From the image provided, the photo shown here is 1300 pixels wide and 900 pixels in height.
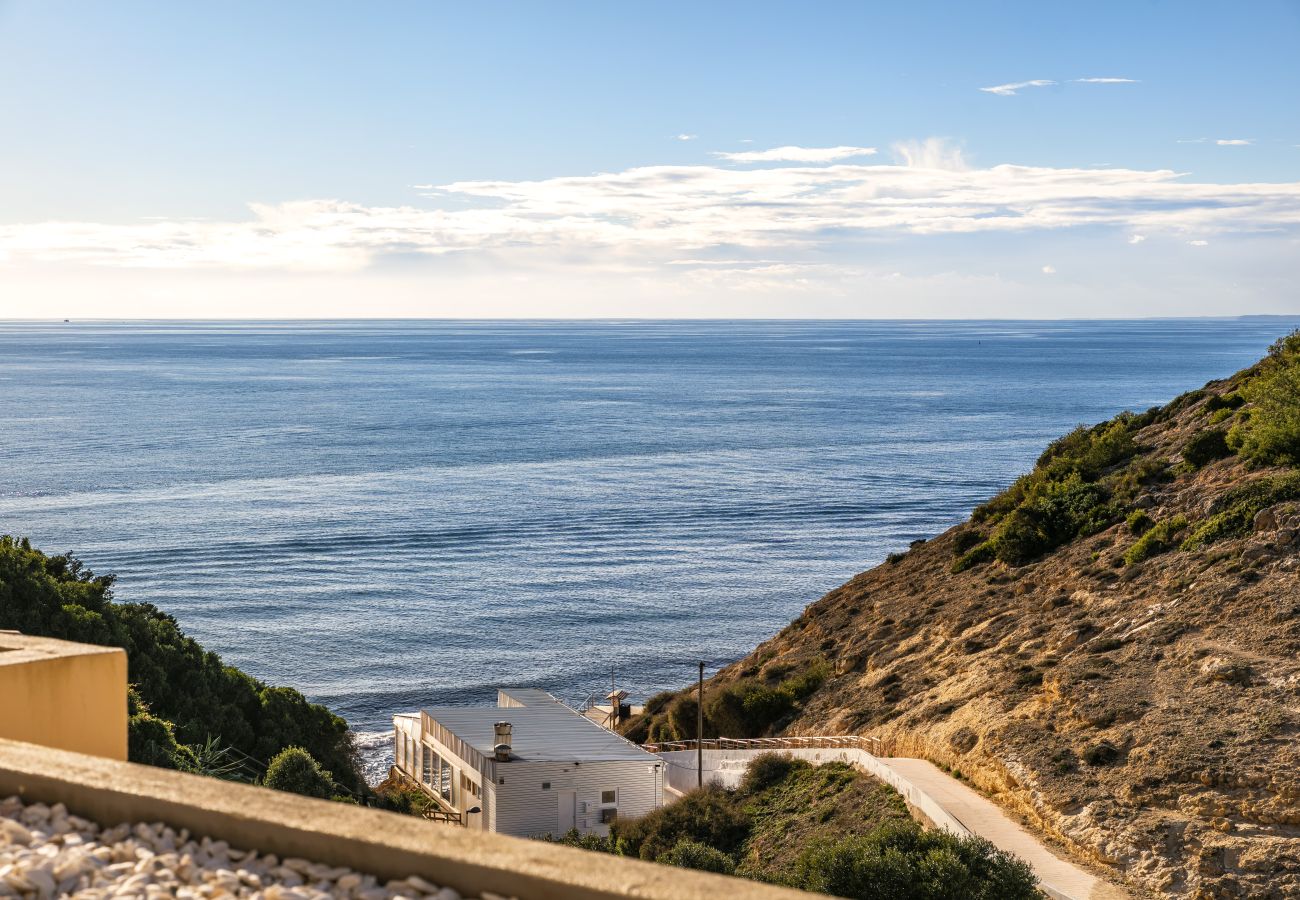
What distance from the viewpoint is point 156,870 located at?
4.43 m

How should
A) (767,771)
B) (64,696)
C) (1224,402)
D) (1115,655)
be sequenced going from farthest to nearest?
1. (1224,402)
2. (767,771)
3. (1115,655)
4. (64,696)

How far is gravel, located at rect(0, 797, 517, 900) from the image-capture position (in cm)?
420

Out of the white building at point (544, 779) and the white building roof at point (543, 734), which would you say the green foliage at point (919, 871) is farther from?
the white building roof at point (543, 734)

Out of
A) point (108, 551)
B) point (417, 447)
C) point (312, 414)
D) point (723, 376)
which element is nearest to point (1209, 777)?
point (108, 551)

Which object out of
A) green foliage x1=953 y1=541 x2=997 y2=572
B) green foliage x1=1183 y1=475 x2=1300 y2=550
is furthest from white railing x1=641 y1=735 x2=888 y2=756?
green foliage x1=953 y1=541 x2=997 y2=572

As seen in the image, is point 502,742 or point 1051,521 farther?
point 1051,521

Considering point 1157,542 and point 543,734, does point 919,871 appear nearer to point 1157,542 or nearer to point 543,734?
point 543,734

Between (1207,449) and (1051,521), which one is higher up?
(1207,449)

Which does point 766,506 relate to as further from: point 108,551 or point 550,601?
point 108,551

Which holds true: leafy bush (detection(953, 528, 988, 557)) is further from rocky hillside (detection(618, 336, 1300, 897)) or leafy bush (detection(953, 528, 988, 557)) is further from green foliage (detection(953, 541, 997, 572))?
green foliage (detection(953, 541, 997, 572))

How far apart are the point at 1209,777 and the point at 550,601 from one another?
3820 centimetres

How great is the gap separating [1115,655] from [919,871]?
11.0 metres

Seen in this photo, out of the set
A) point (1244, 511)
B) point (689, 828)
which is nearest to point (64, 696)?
point (689, 828)

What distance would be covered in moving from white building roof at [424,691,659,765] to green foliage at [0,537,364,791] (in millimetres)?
3043
